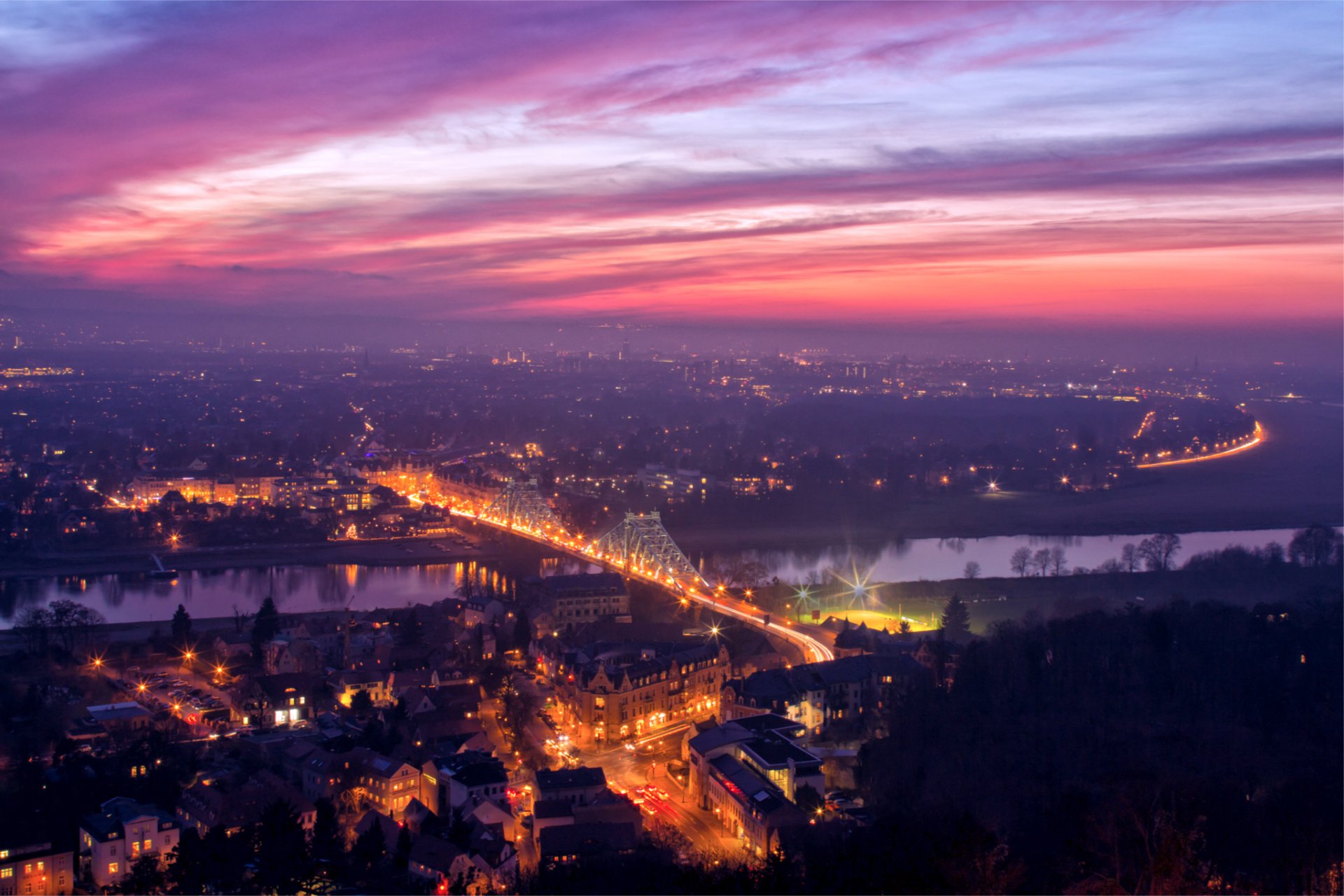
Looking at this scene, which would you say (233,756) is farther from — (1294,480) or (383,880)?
(1294,480)

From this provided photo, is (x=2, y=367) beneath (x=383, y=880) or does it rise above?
above

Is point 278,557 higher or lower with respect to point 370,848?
lower

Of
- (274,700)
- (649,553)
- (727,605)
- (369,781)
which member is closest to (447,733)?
(369,781)

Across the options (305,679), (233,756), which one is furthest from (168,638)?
(233,756)

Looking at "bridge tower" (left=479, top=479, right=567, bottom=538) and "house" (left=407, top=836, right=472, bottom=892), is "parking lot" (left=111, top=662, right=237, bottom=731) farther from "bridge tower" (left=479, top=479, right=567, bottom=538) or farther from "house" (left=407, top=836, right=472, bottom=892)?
"bridge tower" (left=479, top=479, right=567, bottom=538)

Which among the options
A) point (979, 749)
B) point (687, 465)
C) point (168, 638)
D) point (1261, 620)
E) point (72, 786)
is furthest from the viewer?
point (687, 465)

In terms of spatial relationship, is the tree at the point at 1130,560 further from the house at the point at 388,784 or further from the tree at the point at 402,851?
the tree at the point at 402,851

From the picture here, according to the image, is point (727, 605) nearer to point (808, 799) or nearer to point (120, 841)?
point (808, 799)

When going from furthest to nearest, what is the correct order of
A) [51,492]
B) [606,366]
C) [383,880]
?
1. [606,366]
2. [51,492]
3. [383,880]

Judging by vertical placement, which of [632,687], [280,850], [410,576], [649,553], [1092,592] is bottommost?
[410,576]
